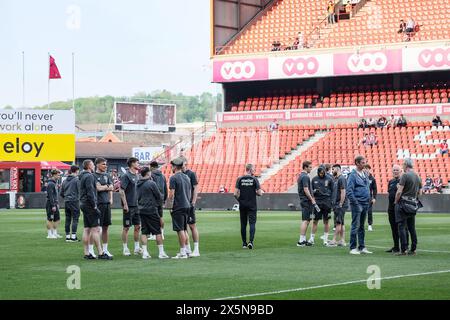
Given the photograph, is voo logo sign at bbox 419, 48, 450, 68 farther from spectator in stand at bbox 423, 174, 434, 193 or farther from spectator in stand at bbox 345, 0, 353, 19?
spectator in stand at bbox 423, 174, 434, 193

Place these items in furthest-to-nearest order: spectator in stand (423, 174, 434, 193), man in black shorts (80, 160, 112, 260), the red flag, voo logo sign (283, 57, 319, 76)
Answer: the red flag, voo logo sign (283, 57, 319, 76), spectator in stand (423, 174, 434, 193), man in black shorts (80, 160, 112, 260)

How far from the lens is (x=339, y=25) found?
63531 mm

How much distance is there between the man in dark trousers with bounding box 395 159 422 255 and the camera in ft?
69.4

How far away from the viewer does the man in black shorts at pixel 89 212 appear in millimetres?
20250

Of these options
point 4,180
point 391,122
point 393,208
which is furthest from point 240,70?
point 393,208

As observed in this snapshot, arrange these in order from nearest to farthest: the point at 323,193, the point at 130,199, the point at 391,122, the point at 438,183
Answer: the point at 130,199
the point at 323,193
the point at 438,183
the point at 391,122

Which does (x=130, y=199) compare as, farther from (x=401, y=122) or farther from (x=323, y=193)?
(x=401, y=122)

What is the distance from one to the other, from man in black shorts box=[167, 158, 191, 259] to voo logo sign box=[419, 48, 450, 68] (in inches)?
1565

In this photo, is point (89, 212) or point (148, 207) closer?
point (89, 212)

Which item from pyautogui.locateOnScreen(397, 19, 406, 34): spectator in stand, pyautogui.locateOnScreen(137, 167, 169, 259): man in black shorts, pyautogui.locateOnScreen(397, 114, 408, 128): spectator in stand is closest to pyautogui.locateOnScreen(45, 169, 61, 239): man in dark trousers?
pyautogui.locateOnScreen(137, 167, 169, 259): man in black shorts

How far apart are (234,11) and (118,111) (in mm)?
52946

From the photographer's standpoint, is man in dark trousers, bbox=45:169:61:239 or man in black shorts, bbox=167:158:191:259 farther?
man in dark trousers, bbox=45:169:61:239

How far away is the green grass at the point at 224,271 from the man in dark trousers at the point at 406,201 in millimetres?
412

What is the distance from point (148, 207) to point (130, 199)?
168 cm
